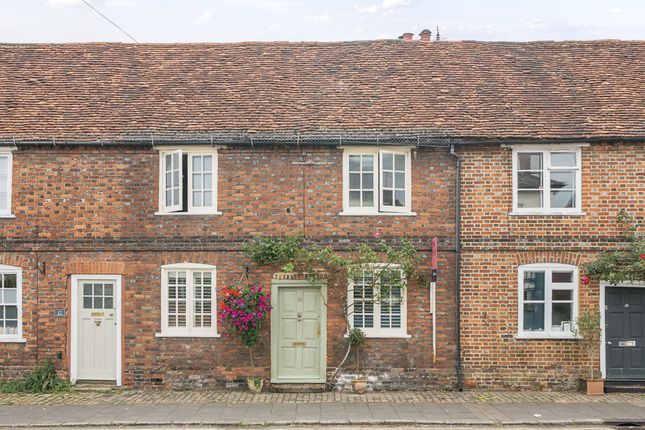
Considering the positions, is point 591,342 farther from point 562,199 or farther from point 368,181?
point 368,181

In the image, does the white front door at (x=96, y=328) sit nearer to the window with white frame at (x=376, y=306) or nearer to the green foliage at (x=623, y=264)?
the window with white frame at (x=376, y=306)

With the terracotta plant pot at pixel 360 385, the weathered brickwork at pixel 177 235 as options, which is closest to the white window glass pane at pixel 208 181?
the weathered brickwork at pixel 177 235

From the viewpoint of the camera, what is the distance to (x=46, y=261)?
15320 mm

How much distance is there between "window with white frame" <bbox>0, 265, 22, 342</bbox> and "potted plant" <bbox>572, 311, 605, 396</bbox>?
39.8ft

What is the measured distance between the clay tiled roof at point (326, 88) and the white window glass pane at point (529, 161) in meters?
0.58

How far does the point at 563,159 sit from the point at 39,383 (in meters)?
12.4

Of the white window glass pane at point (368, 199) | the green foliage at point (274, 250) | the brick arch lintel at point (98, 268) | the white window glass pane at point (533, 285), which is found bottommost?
the white window glass pane at point (533, 285)

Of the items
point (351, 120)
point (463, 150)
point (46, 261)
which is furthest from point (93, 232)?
point (463, 150)

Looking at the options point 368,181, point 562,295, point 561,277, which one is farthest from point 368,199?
point 562,295

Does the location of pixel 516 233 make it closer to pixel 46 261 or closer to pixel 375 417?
pixel 375 417

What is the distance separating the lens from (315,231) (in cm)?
1518

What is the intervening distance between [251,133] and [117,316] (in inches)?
198

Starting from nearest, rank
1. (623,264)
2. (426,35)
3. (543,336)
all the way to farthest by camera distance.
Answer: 1. (623,264)
2. (543,336)
3. (426,35)

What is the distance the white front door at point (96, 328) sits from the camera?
1529cm
